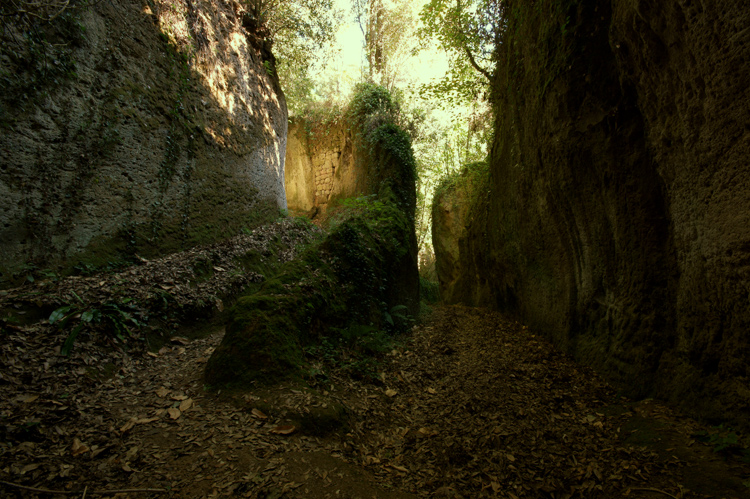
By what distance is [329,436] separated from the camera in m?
3.07

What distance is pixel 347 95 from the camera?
49.3ft

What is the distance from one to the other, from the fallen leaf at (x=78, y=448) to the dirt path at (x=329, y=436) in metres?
0.02

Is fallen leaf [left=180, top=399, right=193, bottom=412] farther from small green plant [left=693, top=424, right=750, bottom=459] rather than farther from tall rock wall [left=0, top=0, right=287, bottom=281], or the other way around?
small green plant [left=693, top=424, right=750, bottom=459]

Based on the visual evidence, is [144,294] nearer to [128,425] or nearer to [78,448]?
[128,425]

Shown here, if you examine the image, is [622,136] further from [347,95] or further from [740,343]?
[347,95]

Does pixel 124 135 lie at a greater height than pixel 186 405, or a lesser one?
greater

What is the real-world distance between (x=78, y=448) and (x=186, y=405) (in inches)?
32.3

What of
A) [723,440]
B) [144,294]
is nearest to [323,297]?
[144,294]

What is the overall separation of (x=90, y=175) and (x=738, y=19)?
24.4ft

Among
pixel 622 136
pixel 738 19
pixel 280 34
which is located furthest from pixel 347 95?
pixel 738 19

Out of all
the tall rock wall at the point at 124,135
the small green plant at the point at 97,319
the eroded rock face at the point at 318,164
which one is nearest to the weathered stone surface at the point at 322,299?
the small green plant at the point at 97,319

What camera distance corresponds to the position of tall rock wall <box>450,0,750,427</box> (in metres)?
2.44

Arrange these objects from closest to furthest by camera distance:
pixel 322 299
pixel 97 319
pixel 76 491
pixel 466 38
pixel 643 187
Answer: pixel 76 491 < pixel 643 187 < pixel 97 319 < pixel 322 299 < pixel 466 38

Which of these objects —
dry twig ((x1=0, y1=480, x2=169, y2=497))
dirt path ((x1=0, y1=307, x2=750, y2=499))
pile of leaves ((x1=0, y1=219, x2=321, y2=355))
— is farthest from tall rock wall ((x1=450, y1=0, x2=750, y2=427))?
pile of leaves ((x1=0, y1=219, x2=321, y2=355))
